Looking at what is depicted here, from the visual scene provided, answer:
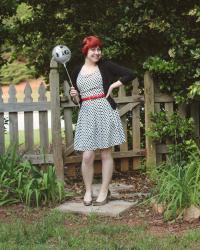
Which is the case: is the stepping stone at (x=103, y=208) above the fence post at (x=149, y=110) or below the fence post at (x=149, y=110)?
below

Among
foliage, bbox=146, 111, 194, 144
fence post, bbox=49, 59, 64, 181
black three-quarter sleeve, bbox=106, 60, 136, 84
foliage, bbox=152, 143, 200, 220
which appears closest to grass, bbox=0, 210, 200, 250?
foliage, bbox=152, 143, 200, 220

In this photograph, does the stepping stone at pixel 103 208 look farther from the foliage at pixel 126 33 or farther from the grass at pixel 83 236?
the foliage at pixel 126 33

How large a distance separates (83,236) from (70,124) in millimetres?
2771

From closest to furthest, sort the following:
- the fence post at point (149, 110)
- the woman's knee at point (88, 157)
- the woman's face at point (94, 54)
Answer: the woman's face at point (94, 54) < the woman's knee at point (88, 157) < the fence post at point (149, 110)

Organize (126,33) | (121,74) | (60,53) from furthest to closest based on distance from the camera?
(126,33), (60,53), (121,74)

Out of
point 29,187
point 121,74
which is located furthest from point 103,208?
point 121,74

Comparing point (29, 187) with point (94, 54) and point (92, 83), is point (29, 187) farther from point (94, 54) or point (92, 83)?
point (94, 54)

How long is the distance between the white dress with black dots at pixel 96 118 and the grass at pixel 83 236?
0.95 m

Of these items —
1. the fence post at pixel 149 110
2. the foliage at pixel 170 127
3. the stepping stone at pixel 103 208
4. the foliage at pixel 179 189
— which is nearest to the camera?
the foliage at pixel 179 189

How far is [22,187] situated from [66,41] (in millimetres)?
2993

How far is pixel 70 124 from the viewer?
7.98 metres

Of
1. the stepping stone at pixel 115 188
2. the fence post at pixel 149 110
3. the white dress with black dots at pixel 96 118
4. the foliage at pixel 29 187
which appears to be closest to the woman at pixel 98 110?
the white dress with black dots at pixel 96 118

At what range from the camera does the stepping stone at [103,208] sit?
20.6 ft

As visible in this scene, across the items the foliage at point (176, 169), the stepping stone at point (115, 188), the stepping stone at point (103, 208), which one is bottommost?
the stepping stone at point (103, 208)
